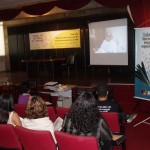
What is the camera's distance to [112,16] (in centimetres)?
1032

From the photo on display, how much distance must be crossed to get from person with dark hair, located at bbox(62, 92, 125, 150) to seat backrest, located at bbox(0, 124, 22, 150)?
699 mm

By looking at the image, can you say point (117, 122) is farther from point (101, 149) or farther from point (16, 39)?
point (16, 39)

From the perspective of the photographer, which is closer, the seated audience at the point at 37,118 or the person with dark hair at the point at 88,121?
the person with dark hair at the point at 88,121

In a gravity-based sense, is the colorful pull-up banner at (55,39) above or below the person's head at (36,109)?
above

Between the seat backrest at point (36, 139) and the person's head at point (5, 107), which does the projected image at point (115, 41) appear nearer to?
the person's head at point (5, 107)

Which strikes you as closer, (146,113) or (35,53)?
(146,113)

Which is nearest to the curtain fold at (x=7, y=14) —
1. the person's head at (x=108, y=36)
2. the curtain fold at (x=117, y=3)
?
the person's head at (x=108, y=36)

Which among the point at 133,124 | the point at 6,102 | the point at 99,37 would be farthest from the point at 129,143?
the point at 99,37

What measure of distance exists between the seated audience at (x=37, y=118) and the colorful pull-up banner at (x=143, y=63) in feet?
8.38

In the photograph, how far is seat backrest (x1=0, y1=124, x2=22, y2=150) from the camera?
274cm

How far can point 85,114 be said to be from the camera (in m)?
2.34

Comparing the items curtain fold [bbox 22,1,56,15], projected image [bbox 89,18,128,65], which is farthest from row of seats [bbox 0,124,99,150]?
projected image [bbox 89,18,128,65]

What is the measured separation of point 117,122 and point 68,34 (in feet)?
30.9

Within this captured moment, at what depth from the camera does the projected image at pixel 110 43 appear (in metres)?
9.07
